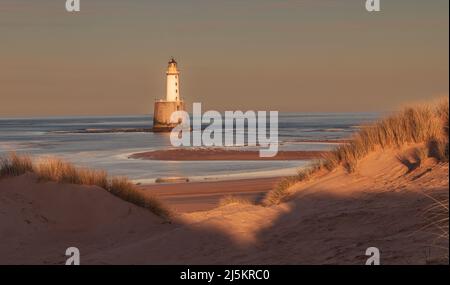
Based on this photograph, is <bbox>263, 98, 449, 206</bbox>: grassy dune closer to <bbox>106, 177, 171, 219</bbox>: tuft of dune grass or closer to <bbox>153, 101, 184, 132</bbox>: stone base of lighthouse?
<bbox>106, 177, 171, 219</bbox>: tuft of dune grass

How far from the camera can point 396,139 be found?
35.1 ft

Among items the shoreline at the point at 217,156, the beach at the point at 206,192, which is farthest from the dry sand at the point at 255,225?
the shoreline at the point at 217,156

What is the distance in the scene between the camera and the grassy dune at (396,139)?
9703mm

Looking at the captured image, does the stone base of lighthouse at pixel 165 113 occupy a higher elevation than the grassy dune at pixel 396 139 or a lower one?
higher

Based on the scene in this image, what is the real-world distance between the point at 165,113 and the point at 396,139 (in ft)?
219

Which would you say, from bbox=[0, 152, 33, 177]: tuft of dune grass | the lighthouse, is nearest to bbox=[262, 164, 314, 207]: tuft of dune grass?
bbox=[0, 152, 33, 177]: tuft of dune grass

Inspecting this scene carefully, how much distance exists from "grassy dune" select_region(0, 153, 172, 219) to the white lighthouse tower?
58.6 m

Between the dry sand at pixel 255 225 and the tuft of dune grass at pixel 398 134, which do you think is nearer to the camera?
the dry sand at pixel 255 225

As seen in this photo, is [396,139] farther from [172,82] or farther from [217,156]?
[172,82]

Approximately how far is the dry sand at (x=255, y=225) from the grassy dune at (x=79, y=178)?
305 mm

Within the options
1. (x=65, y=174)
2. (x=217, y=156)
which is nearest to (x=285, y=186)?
(x=65, y=174)

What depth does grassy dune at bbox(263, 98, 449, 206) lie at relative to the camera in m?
9.70

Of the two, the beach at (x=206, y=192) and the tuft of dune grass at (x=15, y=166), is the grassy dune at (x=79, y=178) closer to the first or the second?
the tuft of dune grass at (x=15, y=166)
